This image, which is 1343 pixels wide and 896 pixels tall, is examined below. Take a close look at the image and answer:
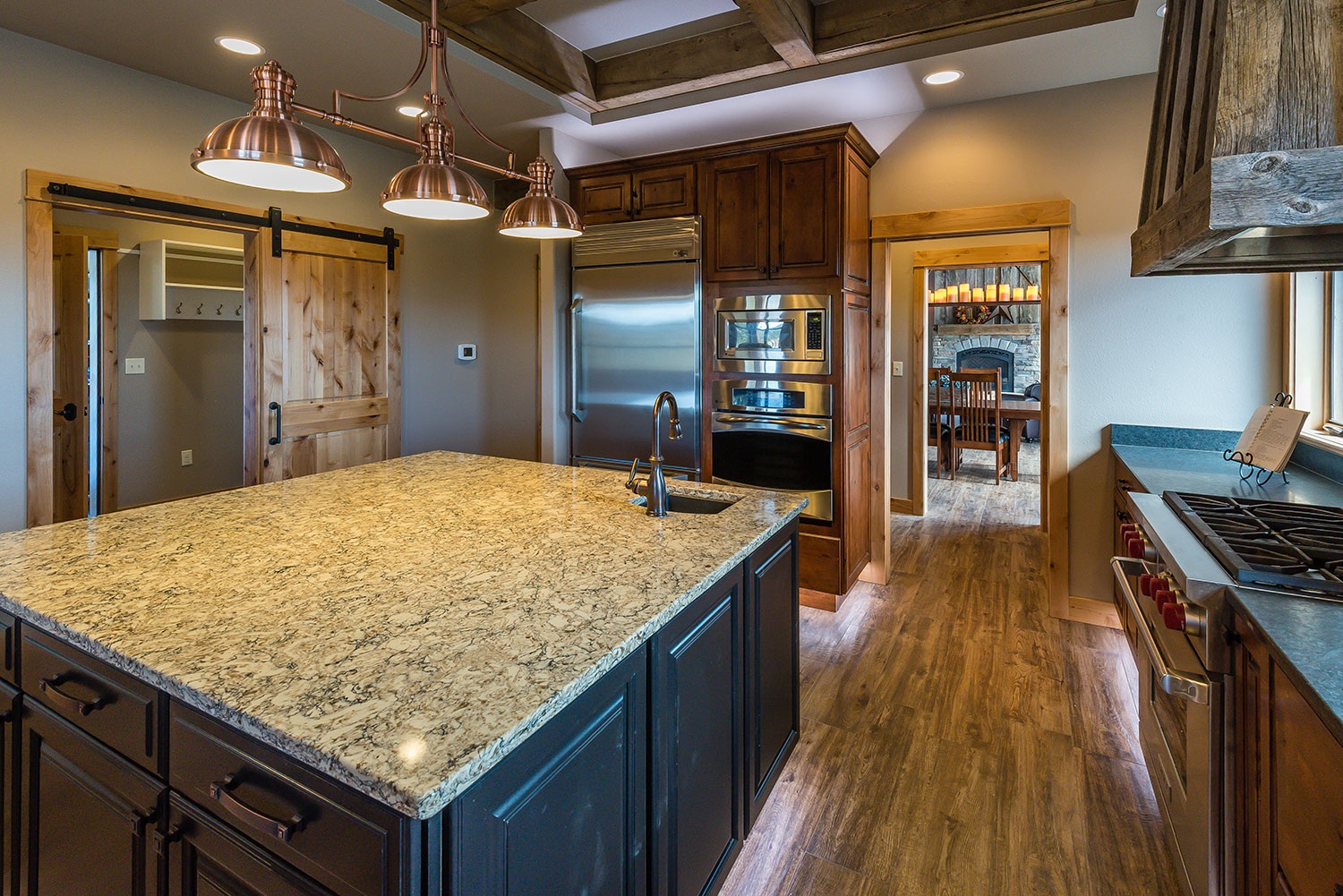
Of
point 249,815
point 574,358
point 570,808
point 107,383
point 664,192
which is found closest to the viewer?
point 249,815

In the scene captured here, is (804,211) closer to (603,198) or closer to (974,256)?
(603,198)

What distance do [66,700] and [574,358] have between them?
299cm

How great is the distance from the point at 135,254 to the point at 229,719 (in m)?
5.51

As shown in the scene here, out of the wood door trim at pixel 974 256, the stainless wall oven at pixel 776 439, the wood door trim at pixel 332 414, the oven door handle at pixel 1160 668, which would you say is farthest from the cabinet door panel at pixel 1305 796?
the wood door trim at pixel 974 256

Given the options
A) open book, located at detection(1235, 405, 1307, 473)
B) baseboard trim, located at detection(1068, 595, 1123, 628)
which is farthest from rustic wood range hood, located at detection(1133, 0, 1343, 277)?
baseboard trim, located at detection(1068, 595, 1123, 628)

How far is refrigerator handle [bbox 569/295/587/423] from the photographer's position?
3936mm

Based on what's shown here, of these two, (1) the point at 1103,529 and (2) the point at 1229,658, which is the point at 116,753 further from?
(1) the point at 1103,529

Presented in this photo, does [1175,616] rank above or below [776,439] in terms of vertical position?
below

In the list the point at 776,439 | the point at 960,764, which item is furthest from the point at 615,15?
the point at 960,764

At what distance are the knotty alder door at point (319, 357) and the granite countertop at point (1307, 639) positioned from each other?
4215mm

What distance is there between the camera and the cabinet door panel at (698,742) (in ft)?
4.20

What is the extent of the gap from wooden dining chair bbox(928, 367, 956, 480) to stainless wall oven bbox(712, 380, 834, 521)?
3833 millimetres

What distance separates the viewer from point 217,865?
976mm

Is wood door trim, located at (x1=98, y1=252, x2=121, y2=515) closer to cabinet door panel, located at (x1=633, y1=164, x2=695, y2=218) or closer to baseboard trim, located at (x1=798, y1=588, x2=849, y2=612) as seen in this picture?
cabinet door panel, located at (x1=633, y1=164, x2=695, y2=218)
